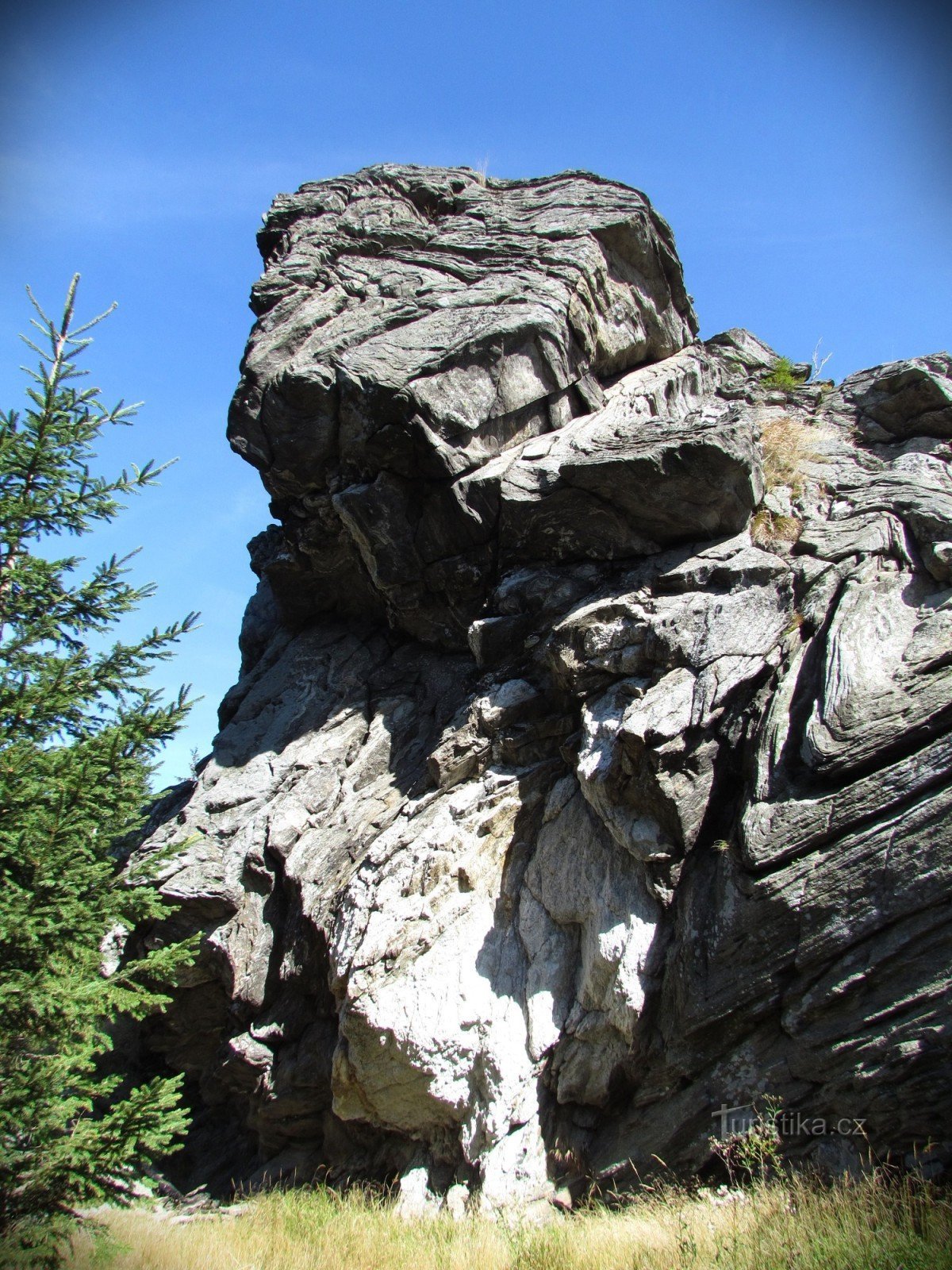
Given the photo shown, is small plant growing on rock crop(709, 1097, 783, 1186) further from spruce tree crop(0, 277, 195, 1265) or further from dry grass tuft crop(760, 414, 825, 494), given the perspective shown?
dry grass tuft crop(760, 414, 825, 494)

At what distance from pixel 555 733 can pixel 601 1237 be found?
645 cm

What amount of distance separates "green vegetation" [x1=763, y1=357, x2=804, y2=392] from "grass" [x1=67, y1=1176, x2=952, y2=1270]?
1514 cm

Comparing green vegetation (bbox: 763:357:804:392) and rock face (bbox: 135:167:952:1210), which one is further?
green vegetation (bbox: 763:357:804:392)

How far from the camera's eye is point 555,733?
42.8 ft

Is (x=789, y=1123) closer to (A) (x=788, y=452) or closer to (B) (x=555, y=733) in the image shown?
(B) (x=555, y=733)

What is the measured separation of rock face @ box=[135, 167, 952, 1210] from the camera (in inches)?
359

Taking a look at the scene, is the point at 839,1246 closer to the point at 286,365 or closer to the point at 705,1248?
the point at 705,1248

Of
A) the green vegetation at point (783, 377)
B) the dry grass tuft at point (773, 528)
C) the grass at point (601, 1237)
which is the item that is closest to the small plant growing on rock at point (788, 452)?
the dry grass tuft at point (773, 528)

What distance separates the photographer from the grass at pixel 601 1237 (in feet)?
22.5

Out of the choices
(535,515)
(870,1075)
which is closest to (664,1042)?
(870,1075)

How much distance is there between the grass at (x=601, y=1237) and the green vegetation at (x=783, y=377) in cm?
1514

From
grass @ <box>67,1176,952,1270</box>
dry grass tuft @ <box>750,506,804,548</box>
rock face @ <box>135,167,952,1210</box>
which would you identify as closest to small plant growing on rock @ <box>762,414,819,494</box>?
rock face @ <box>135,167,952,1210</box>

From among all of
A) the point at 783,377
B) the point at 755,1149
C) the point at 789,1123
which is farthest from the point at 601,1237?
the point at 783,377

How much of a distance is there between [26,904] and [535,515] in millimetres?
9396
